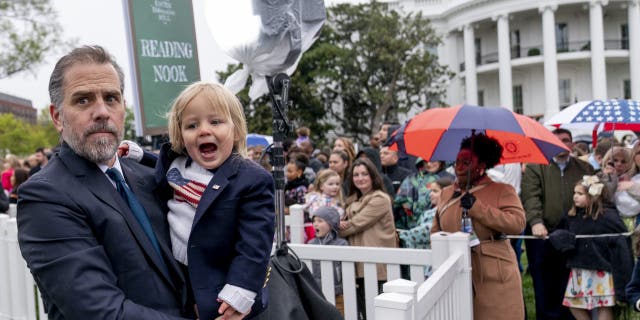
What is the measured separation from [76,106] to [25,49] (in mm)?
17944

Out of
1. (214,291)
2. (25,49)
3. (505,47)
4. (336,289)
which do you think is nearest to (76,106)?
(214,291)

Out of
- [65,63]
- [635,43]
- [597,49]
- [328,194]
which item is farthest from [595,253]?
[635,43]

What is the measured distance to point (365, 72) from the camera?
40.3 m

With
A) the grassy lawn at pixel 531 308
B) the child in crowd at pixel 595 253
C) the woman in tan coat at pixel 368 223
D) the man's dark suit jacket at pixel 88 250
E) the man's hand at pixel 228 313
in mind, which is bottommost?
the grassy lawn at pixel 531 308

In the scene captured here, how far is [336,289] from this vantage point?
14.8 feet

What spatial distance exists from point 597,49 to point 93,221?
47.0m

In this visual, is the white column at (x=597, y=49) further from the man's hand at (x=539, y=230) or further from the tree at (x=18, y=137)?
the tree at (x=18, y=137)

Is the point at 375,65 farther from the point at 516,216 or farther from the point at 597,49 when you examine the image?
the point at 516,216

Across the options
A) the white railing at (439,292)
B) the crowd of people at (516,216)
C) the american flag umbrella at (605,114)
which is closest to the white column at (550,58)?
the crowd of people at (516,216)

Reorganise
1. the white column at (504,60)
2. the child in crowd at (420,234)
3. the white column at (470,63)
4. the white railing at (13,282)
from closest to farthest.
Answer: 1. the white railing at (13,282)
2. the child in crowd at (420,234)
3. the white column at (504,60)
4. the white column at (470,63)

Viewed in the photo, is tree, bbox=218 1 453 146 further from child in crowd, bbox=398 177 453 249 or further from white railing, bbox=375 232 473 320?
white railing, bbox=375 232 473 320

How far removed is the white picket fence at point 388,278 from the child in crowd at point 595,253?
2.35 metres

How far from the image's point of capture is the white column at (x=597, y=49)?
4306cm

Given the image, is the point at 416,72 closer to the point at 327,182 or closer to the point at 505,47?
the point at 505,47
